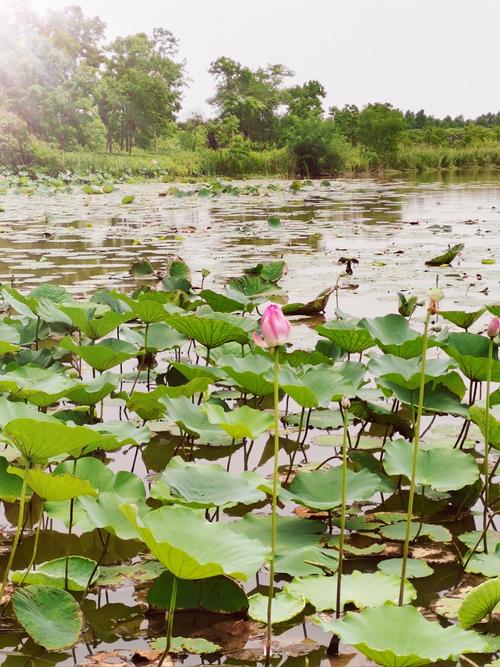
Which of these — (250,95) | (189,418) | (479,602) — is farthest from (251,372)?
(250,95)

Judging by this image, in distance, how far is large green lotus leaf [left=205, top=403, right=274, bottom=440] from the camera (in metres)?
1.33

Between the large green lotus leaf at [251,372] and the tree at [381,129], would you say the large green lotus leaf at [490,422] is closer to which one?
the large green lotus leaf at [251,372]

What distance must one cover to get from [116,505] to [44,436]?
20 centimetres

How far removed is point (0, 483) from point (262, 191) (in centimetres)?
1366

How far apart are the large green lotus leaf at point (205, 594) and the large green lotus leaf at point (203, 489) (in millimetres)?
109

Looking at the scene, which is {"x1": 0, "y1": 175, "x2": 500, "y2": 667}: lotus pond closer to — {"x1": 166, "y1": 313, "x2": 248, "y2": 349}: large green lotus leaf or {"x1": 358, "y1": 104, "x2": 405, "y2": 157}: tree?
{"x1": 166, "y1": 313, "x2": 248, "y2": 349}: large green lotus leaf

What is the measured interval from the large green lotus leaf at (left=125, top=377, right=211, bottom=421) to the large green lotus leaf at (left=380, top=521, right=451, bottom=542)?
0.47m

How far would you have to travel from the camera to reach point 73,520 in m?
1.33

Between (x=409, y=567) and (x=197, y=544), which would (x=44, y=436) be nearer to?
(x=197, y=544)

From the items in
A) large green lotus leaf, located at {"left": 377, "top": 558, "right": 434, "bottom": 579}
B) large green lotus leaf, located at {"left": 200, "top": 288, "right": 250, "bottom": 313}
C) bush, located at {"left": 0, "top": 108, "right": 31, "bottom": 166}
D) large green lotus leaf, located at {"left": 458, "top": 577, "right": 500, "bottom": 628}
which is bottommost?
large green lotus leaf, located at {"left": 377, "top": 558, "right": 434, "bottom": 579}

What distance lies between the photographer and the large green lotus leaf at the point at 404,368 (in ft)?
5.24

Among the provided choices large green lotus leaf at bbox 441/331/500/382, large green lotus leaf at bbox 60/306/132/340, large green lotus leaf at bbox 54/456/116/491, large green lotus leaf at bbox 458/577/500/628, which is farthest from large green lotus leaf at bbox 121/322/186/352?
large green lotus leaf at bbox 458/577/500/628

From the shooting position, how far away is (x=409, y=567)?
1229 millimetres

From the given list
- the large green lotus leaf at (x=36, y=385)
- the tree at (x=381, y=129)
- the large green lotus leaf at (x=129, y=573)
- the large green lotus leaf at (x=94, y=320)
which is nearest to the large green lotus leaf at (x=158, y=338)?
the large green lotus leaf at (x=94, y=320)
